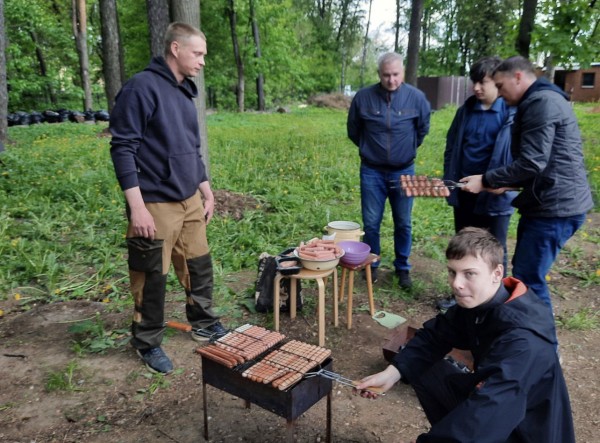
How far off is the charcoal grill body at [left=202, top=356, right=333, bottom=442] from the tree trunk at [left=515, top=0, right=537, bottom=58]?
7.26 meters

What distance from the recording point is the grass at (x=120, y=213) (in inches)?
197

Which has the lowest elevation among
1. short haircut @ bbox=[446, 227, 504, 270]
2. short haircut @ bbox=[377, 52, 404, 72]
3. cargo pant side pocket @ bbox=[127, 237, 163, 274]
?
cargo pant side pocket @ bbox=[127, 237, 163, 274]

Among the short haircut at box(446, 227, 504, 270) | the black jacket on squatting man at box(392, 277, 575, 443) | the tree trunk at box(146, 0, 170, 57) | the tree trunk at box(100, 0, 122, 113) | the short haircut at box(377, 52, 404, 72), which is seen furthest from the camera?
the tree trunk at box(100, 0, 122, 113)

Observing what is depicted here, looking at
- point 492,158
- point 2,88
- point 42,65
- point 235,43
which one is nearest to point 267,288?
point 492,158

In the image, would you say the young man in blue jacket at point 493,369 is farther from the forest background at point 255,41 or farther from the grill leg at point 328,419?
the forest background at point 255,41

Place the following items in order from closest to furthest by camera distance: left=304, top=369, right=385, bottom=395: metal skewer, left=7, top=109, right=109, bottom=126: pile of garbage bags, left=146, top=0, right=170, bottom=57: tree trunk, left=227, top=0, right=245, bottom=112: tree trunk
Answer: left=304, top=369, right=385, bottom=395: metal skewer, left=146, top=0, right=170, bottom=57: tree trunk, left=7, top=109, right=109, bottom=126: pile of garbage bags, left=227, top=0, right=245, bottom=112: tree trunk

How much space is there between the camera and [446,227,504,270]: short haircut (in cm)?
209

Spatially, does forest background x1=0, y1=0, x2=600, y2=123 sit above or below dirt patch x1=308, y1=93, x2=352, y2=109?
above

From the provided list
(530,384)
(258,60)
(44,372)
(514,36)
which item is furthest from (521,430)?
(258,60)

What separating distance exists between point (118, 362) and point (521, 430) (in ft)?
9.30

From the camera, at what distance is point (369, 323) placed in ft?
14.2

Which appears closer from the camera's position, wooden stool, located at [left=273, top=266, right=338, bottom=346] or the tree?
wooden stool, located at [left=273, top=266, right=338, bottom=346]

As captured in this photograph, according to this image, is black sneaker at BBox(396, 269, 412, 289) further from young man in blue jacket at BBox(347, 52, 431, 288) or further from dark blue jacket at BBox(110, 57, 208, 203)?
dark blue jacket at BBox(110, 57, 208, 203)

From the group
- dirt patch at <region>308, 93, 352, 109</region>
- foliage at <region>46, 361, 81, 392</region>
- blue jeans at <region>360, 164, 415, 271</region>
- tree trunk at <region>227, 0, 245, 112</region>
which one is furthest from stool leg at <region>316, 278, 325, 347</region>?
dirt patch at <region>308, 93, 352, 109</region>
